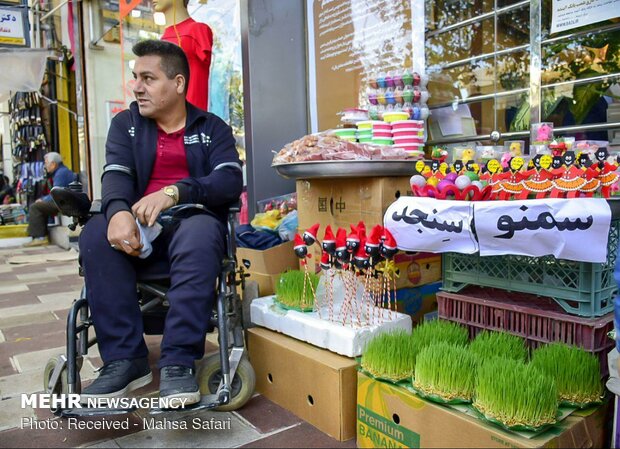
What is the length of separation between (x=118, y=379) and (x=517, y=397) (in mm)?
1355

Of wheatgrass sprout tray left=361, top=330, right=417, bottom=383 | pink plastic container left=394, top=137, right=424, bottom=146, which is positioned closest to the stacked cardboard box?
pink plastic container left=394, top=137, right=424, bottom=146

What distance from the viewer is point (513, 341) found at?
1.86 m

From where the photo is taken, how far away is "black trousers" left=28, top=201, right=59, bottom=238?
885 centimetres

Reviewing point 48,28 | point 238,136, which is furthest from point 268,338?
point 48,28

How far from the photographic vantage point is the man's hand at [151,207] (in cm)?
199

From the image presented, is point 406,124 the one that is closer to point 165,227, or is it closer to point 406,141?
point 406,141

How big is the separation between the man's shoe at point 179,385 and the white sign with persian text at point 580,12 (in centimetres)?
283

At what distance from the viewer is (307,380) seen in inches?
82.3

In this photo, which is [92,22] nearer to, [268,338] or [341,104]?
[341,104]

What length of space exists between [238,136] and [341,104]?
1338 millimetres

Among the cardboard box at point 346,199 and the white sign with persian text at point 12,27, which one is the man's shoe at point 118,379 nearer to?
the cardboard box at point 346,199

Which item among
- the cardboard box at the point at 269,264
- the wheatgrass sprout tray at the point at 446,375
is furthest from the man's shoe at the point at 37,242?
the wheatgrass sprout tray at the point at 446,375

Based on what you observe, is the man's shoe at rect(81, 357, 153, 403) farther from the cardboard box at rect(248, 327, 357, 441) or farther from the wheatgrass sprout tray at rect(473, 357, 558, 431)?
the wheatgrass sprout tray at rect(473, 357, 558, 431)

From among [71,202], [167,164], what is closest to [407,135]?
[167,164]
